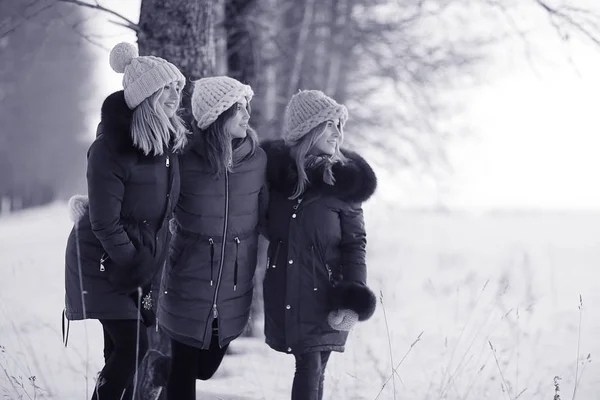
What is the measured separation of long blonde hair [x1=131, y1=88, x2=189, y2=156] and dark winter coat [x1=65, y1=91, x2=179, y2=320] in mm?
35

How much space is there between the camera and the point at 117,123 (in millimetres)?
3010

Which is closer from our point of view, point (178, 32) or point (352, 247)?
point (352, 247)

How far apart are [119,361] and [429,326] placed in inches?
165

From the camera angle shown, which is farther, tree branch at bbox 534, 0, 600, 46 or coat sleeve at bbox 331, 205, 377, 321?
tree branch at bbox 534, 0, 600, 46

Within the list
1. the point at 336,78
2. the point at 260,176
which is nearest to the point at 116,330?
the point at 260,176

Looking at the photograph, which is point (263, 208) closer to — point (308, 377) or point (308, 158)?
point (308, 158)

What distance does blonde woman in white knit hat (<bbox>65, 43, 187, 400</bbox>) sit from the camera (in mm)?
2975

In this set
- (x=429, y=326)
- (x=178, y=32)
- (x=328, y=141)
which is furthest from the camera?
(x=429, y=326)

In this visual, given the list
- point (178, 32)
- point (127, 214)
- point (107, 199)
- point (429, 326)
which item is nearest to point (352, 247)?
point (127, 214)

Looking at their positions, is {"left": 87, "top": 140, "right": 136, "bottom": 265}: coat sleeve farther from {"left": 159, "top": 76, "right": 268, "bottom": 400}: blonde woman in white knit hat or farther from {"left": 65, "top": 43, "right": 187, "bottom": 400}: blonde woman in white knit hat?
{"left": 159, "top": 76, "right": 268, "bottom": 400}: blonde woman in white knit hat

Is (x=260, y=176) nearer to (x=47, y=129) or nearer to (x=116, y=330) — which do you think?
(x=116, y=330)

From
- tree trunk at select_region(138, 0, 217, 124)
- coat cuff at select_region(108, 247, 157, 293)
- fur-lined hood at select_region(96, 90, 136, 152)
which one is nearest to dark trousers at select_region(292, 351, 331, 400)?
coat cuff at select_region(108, 247, 157, 293)

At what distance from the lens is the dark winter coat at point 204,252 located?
128 inches

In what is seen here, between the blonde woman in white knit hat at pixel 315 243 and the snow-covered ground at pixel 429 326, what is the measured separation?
0.59 metres
